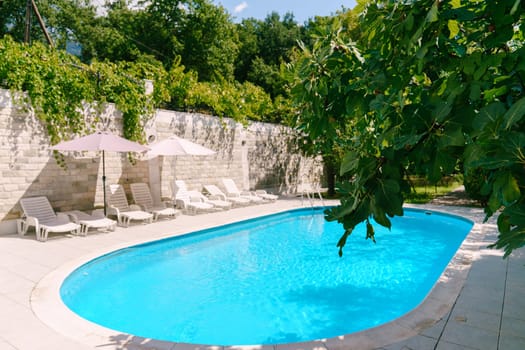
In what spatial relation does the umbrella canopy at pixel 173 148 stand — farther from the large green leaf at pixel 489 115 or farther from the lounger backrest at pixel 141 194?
the large green leaf at pixel 489 115

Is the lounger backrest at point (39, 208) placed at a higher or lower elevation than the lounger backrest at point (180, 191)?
lower

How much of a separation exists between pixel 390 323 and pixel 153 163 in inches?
374

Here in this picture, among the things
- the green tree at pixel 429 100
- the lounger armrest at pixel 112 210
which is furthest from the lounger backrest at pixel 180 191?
the green tree at pixel 429 100

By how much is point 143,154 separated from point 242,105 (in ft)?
16.7

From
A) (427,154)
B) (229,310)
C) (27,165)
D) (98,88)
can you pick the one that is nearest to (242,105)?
(98,88)

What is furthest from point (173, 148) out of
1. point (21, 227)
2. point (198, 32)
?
point (198, 32)

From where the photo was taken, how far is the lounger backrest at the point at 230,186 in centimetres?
1398

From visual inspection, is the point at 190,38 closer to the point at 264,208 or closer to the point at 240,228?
the point at 264,208

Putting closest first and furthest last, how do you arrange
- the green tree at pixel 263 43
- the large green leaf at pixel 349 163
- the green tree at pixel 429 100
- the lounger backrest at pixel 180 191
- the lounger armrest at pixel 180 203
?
the green tree at pixel 429 100 < the large green leaf at pixel 349 163 < the lounger armrest at pixel 180 203 < the lounger backrest at pixel 180 191 < the green tree at pixel 263 43

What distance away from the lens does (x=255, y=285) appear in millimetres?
6473

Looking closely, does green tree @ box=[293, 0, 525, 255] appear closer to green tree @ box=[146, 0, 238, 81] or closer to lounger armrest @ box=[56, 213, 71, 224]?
lounger armrest @ box=[56, 213, 71, 224]

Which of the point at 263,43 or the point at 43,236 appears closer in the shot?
the point at 43,236

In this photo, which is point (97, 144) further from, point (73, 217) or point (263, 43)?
point (263, 43)

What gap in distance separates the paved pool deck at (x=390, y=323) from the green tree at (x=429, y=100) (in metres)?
2.22
